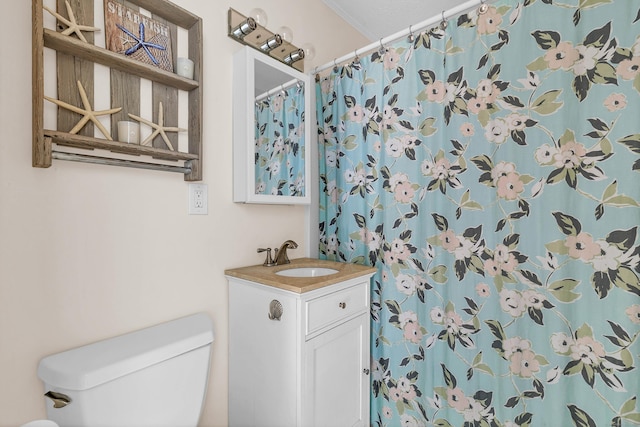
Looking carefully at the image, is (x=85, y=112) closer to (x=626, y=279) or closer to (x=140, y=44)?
(x=140, y=44)

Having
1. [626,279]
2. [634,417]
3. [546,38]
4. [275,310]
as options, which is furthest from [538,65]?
[275,310]

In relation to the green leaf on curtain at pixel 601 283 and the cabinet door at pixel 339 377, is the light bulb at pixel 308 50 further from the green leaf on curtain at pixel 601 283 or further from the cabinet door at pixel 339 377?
the green leaf on curtain at pixel 601 283

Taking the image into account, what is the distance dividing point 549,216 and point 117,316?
1.58 meters

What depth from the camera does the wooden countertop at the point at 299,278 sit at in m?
1.16

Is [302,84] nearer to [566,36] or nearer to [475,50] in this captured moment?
[475,50]

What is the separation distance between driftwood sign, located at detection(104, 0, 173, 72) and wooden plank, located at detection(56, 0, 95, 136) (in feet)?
0.18

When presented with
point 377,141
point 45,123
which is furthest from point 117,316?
point 377,141

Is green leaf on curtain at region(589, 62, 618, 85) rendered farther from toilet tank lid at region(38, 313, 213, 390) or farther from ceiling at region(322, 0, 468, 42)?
toilet tank lid at region(38, 313, 213, 390)

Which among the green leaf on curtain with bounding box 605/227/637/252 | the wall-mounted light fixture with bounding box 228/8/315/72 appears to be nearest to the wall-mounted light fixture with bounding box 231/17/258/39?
the wall-mounted light fixture with bounding box 228/8/315/72

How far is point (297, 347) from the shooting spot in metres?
1.15

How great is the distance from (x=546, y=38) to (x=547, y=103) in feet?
0.79

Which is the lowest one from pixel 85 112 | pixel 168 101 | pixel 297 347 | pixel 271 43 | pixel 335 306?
pixel 297 347

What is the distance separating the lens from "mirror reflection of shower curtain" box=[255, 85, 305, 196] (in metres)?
1.46

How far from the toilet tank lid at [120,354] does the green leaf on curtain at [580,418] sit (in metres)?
1.32
